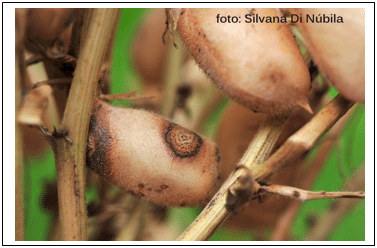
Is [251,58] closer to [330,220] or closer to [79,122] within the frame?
[79,122]

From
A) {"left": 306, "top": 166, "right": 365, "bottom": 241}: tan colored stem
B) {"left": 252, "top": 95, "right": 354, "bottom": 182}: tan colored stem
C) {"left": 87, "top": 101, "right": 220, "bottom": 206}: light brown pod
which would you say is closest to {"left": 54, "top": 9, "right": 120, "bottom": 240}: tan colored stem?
{"left": 87, "top": 101, "right": 220, "bottom": 206}: light brown pod

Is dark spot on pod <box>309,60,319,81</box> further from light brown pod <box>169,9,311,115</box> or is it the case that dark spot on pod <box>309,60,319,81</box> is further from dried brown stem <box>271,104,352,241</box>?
dried brown stem <box>271,104,352,241</box>

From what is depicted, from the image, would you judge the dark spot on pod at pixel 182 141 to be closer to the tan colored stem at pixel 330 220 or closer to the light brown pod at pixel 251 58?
the light brown pod at pixel 251 58

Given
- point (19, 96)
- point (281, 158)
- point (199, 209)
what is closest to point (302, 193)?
point (281, 158)

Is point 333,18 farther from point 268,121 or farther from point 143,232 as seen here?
point 143,232

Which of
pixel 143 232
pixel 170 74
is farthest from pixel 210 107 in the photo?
pixel 143 232

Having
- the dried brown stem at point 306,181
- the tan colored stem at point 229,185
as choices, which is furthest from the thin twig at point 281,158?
the dried brown stem at point 306,181
